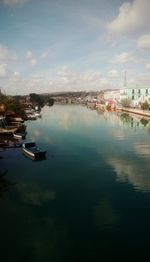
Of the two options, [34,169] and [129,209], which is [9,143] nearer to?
[34,169]

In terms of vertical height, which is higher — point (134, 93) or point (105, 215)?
point (134, 93)

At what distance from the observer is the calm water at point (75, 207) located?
14430mm

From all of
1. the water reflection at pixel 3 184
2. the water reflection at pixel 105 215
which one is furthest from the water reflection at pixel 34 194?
the water reflection at pixel 105 215

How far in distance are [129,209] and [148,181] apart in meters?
6.20

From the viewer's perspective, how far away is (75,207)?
1938 cm

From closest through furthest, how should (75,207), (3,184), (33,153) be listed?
(75,207)
(3,184)
(33,153)

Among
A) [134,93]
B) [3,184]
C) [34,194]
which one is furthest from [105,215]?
[134,93]

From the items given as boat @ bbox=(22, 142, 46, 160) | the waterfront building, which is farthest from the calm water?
the waterfront building

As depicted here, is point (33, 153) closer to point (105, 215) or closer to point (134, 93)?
point (105, 215)

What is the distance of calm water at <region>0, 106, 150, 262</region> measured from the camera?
1443cm

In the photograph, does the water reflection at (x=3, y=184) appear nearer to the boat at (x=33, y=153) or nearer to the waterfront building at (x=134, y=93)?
the boat at (x=33, y=153)

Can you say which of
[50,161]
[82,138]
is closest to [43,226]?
[50,161]

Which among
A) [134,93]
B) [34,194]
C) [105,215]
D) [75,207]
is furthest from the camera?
[134,93]

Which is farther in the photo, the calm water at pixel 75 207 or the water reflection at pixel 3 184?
the water reflection at pixel 3 184
